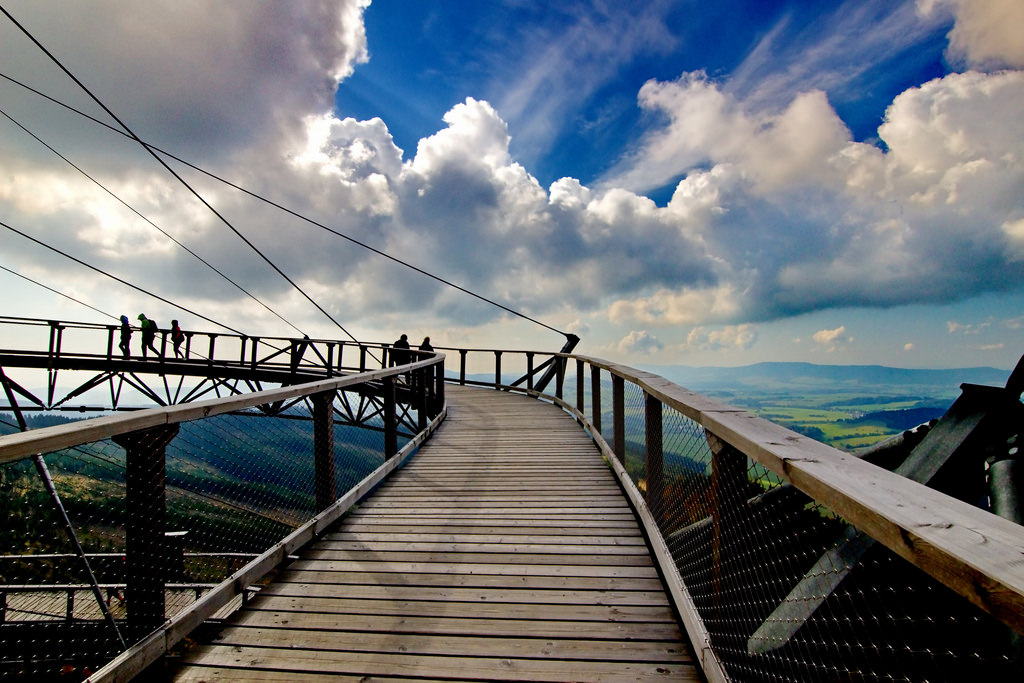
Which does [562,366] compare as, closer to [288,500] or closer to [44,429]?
[288,500]

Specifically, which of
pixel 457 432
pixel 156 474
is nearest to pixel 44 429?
pixel 156 474

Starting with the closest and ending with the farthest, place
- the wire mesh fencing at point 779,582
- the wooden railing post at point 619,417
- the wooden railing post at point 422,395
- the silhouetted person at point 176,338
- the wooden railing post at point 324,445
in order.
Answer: the wire mesh fencing at point 779,582 → the wooden railing post at point 324,445 → the wooden railing post at point 619,417 → the wooden railing post at point 422,395 → the silhouetted person at point 176,338

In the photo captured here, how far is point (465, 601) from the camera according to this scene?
248cm

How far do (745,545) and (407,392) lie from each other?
950 centimetres

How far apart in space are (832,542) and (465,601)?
6.53 feet

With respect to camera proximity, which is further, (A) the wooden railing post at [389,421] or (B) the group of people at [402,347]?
(B) the group of people at [402,347]

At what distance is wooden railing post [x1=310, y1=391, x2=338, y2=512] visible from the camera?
3.61 meters

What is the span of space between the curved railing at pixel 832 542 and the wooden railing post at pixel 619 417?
0.53 metres

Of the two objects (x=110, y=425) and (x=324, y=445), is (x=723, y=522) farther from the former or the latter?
(x=324, y=445)

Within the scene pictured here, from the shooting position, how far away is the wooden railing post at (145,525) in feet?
6.58

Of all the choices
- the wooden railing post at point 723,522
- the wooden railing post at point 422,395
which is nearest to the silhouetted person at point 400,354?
the wooden railing post at point 422,395

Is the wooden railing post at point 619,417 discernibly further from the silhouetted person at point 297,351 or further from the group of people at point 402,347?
the silhouetted person at point 297,351

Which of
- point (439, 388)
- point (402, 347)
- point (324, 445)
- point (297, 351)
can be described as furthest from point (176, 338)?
point (324, 445)

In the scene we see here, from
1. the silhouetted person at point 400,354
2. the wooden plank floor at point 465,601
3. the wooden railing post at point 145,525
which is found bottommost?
the wooden plank floor at point 465,601
